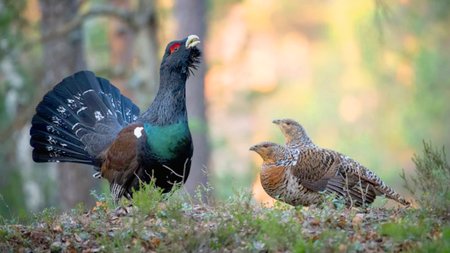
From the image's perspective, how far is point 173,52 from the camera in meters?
9.64

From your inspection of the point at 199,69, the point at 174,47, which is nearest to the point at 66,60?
the point at 199,69

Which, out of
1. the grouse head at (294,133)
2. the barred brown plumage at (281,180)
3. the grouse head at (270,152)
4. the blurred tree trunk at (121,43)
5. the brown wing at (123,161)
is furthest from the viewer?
the blurred tree trunk at (121,43)

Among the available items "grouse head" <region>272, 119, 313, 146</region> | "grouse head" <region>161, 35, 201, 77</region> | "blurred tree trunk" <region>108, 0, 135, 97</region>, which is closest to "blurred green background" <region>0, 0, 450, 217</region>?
"blurred tree trunk" <region>108, 0, 135, 97</region>

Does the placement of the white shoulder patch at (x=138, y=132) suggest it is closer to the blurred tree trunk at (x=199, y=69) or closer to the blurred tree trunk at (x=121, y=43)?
the blurred tree trunk at (x=199, y=69)

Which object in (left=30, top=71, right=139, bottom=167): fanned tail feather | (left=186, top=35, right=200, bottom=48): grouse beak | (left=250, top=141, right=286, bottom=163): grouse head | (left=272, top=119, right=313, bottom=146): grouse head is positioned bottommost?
(left=250, top=141, right=286, bottom=163): grouse head

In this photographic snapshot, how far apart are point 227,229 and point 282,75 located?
3324cm

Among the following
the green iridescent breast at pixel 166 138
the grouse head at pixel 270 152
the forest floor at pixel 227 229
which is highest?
the green iridescent breast at pixel 166 138

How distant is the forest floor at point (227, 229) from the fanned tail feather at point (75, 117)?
2511mm

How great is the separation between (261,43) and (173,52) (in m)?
29.9

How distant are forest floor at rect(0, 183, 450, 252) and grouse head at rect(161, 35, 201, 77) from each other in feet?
6.42

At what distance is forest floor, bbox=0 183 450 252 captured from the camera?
269 inches

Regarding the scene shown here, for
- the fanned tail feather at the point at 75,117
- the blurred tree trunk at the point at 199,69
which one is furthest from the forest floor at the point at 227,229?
the blurred tree trunk at the point at 199,69

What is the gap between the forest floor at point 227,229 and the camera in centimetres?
684

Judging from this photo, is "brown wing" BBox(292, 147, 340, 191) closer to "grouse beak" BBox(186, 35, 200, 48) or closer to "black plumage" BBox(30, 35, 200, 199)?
"black plumage" BBox(30, 35, 200, 199)
